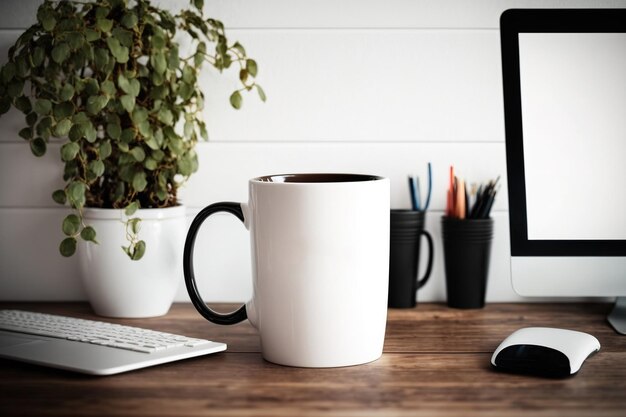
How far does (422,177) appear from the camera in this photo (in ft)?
3.62

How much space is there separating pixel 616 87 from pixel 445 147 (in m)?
0.27

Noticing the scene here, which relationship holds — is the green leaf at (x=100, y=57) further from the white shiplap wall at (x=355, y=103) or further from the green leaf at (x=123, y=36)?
the white shiplap wall at (x=355, y=103)

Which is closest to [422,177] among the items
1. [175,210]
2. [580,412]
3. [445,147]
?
[445,147]

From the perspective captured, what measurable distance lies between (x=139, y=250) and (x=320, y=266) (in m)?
0.32

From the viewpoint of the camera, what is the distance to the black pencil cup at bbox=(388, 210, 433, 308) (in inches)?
40.3

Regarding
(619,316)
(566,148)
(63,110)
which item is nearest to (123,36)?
(63,110)

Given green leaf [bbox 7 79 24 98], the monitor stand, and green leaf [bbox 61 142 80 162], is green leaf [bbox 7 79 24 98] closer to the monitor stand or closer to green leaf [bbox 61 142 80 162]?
green leaf [bbox 61 142 80 162]

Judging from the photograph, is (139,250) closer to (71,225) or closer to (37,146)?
(71,225)

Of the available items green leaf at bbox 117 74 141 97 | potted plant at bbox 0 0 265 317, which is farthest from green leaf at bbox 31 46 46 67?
green leaf at bbox 117 74 141 97

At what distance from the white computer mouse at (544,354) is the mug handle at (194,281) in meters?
0.29

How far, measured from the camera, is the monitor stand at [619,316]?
0.91m

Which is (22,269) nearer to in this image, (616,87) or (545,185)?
(545,185)

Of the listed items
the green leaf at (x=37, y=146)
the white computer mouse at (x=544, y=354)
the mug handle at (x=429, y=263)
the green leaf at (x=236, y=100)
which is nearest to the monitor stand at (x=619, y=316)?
the white computer mouse at (x=544, y=354)

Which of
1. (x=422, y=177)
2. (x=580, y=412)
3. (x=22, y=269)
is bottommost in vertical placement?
(x=580, y=412)
